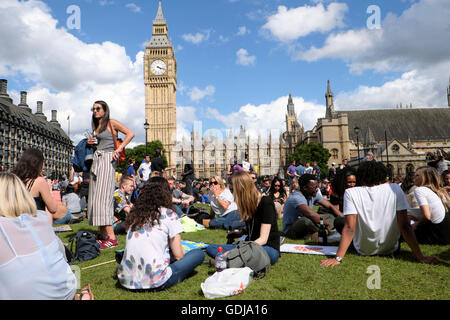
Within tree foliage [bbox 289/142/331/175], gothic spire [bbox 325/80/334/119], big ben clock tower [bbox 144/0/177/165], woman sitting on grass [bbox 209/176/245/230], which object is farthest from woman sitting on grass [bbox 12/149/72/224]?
big ben clock tower [bbox 144/0/177/165]

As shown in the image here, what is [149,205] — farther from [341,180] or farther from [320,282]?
[341,180]

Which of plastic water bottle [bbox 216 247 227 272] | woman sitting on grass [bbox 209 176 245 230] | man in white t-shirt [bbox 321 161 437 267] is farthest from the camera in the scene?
woman sitting on grass [bbox 209 176 245 230]

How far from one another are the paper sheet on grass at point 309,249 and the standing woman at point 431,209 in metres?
1.45

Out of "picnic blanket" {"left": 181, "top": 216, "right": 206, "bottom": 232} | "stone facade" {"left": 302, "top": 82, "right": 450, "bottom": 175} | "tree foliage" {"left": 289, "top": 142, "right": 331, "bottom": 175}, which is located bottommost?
"picnic blanket" {"left": 181, "top": 216, "right": 206, "bottom": 232}

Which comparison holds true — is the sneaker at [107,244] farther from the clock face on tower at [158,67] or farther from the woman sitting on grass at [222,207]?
the clock face on tower at [158,67]

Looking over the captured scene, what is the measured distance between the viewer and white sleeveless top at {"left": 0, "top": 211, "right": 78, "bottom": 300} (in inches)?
82.4

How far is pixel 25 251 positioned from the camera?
2156 millimetres

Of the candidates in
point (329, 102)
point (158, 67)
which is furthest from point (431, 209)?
point (158, 67)

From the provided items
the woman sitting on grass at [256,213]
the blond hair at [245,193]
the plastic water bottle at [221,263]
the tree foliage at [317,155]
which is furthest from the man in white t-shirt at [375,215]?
the tree foliage at [317,155]

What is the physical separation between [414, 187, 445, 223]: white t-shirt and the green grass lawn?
0.61 metres

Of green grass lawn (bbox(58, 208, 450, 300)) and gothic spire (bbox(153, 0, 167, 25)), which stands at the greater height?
gothic spire (bbox(153, 0, 167, 25))

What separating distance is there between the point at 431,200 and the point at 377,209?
1.27 metres

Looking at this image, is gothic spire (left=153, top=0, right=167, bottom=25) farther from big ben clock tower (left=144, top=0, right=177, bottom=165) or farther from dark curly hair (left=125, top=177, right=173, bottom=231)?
dark curly hair (left=125, top=177, right=173, bottom=231)
